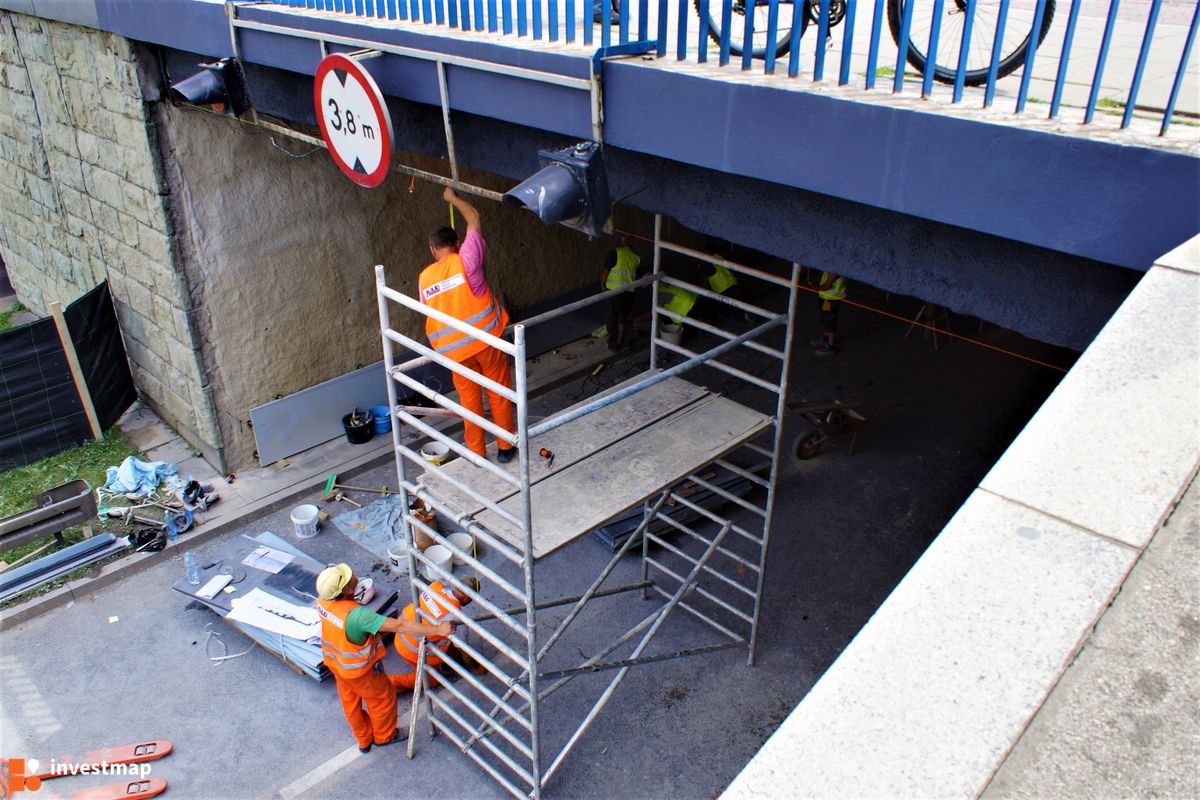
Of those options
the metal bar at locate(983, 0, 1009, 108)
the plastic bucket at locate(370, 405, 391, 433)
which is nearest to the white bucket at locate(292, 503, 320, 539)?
the plastic bucket at locate(370, 405, 391, 433)

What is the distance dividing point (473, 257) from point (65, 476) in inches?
241

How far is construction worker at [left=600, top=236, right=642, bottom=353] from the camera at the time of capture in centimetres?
1184

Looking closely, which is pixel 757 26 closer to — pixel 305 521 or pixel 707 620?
pixel 707 620

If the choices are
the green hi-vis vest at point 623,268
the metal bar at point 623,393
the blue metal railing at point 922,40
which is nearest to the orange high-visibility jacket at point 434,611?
the metal bar at point 623,393

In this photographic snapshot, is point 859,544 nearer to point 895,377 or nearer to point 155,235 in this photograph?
point 895,377

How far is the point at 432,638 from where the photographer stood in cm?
590

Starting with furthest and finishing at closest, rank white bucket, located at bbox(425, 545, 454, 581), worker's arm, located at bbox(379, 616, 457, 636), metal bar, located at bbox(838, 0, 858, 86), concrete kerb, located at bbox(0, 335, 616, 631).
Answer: white bucket, located at bbox(425, 545, 454, 581) → concrete kerb, located at bbox(0, 335, 616, 631) → worker's arm, located at bbox(379, 616, 457, 636) → metal bar, located at bbox(838, 0, 858, 86)

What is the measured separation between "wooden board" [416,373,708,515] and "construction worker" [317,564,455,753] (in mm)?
1071

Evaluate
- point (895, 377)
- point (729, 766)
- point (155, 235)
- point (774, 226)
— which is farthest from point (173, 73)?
point (895, 377)

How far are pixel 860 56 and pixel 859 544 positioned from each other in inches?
192

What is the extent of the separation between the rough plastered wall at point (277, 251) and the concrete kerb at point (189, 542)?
0.74 m

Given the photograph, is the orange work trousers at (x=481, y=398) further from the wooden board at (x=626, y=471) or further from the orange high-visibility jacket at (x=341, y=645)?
the orange high-visibility jacket at (x=341, y=645)

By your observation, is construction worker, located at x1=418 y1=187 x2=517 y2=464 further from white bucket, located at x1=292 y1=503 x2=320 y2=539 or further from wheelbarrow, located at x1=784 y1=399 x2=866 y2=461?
wheelbarrow, located at x1=784 y1=399 x2=866 y2=461

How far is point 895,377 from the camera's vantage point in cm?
1200
